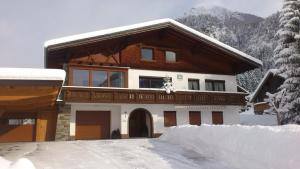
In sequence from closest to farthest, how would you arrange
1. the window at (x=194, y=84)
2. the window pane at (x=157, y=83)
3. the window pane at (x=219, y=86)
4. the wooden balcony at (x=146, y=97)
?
1. the wooden balcony at (x=146, y=97)
2. the window pane at (x=157, y=83)
3. the window at (x=194, y=84)
4. the window pane at (x=219, y=86)

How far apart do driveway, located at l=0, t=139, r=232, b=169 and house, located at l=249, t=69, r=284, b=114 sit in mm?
26595

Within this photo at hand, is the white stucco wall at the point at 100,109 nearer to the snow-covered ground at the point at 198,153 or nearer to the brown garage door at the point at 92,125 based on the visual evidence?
the brown garage door at the point at 92,125

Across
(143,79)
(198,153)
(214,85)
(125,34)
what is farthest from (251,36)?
(198,153)

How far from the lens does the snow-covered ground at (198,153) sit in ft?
31.4

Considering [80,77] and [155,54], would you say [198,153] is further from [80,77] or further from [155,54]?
[155,54]

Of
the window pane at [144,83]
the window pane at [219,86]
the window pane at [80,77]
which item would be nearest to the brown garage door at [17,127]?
the window pane at [80,77]

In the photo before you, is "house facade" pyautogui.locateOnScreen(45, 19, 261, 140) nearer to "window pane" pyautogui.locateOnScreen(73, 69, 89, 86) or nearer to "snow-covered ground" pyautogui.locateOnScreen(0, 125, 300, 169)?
"window pane" pyautogui.locateOnScreen(73, 69, 89, 86)

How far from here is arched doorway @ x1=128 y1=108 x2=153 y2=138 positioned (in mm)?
25406

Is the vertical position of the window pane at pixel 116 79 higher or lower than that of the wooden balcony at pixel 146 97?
higher

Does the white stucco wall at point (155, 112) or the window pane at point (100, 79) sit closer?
the white stucco wall at point (155, 112)

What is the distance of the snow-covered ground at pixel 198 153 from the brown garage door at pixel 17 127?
833 centimetres

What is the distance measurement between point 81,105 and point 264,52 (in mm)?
72703

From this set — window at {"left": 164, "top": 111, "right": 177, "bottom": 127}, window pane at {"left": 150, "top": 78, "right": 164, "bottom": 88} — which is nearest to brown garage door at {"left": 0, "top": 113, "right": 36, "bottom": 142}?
window pane at {"left": 150, "top": 78, "right": 164, "bottom": 88}

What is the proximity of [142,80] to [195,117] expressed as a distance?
5.24 meters
